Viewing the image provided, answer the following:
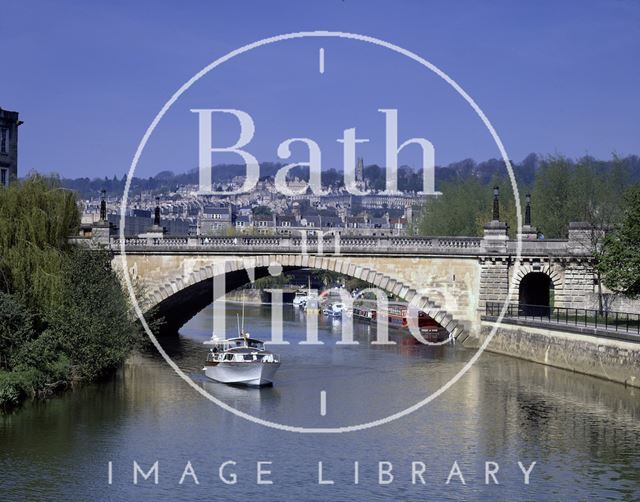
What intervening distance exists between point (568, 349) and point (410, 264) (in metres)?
15.1

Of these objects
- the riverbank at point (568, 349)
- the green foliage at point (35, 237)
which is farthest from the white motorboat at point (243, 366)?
the riverbank at point (568, 349)

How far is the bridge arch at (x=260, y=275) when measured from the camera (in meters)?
73.2

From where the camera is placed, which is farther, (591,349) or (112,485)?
(591,349)

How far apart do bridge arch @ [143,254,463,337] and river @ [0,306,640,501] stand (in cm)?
928

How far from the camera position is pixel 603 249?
212 ft

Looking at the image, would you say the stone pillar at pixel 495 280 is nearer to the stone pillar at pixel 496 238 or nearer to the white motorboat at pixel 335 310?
the stone pillar at pixel 496 238

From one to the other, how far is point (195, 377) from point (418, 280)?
17526mm

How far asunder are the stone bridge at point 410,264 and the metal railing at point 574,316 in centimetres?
102

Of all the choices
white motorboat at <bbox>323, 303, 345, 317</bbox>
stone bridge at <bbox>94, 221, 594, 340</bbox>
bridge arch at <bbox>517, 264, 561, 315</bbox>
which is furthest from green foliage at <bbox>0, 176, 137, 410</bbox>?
white motorboat at <bbox>323, 303, 345, 317</bbox>

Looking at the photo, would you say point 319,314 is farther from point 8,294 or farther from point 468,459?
point 468,459

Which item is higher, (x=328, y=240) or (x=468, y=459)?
(x=328, y=240)

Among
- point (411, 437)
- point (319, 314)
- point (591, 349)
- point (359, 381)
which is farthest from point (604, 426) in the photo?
point (319, 314)

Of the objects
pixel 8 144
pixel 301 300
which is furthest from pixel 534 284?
pixel 301 300

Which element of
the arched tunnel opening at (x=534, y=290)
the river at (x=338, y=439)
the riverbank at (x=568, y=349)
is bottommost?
the river at (x=338, y=439)
